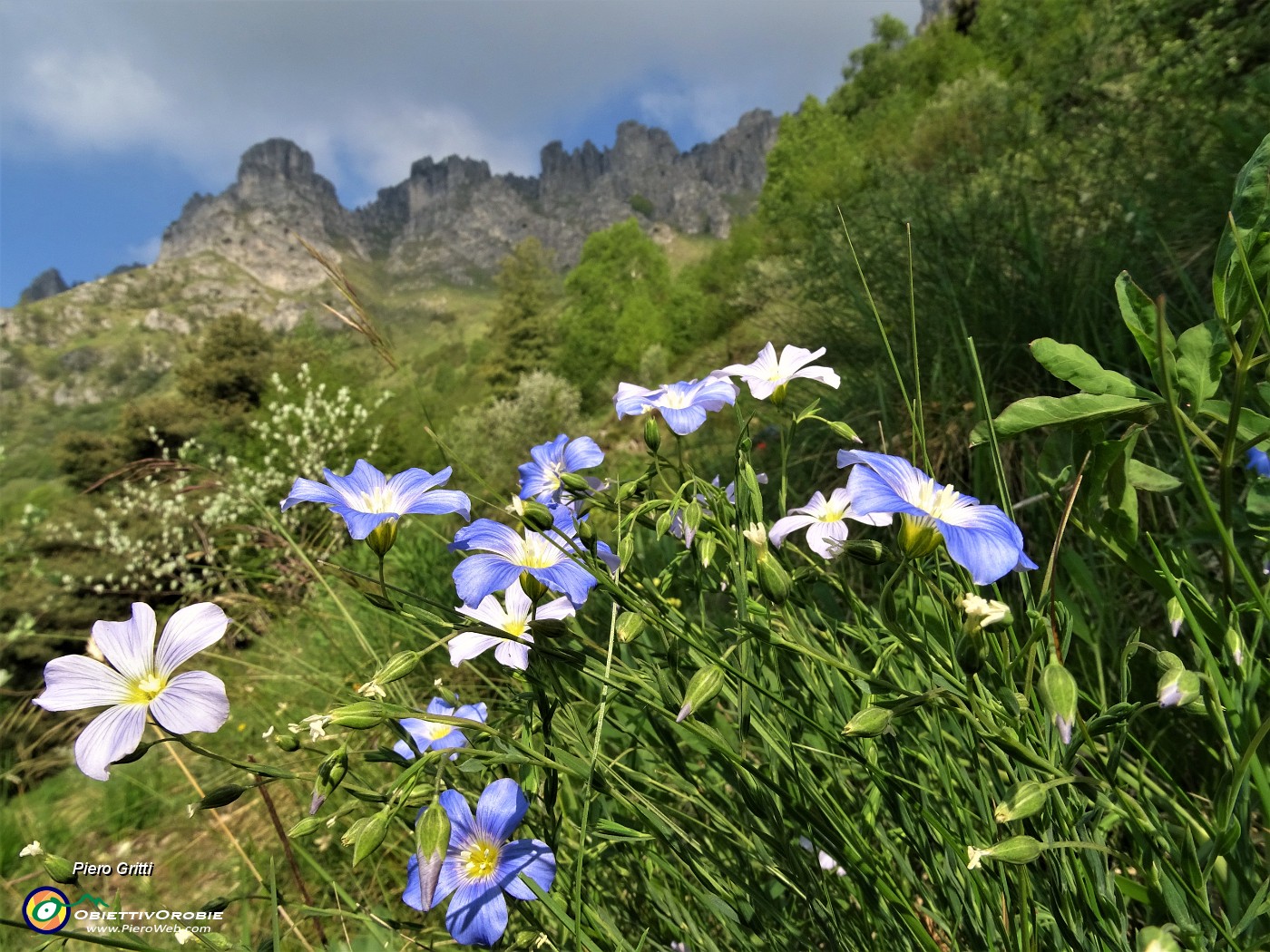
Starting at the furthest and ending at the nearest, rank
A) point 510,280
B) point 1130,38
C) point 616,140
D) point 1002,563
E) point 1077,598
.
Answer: point 616,140
point 510,280
point 1130,38
point 1077,598
point 1002,563

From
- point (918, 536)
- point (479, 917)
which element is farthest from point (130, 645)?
point (918, 536)

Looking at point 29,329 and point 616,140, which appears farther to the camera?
point 616,140

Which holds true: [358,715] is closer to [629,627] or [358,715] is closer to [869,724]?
[629,627]

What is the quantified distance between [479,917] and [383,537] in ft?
1.59

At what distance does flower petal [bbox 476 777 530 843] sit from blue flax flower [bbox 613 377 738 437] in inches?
21.3

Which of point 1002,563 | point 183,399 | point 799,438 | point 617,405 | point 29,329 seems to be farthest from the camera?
point 29,329

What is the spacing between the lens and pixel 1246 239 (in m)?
0.72

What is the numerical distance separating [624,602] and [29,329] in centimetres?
15851

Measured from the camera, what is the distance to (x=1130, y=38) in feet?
19.3

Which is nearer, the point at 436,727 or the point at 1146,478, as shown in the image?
the point at 1146,478

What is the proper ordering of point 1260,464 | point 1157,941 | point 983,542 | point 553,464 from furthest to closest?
point 553,464, point 1260,464, point 983,542, point 1157,941

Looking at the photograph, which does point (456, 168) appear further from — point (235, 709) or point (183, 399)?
point (235, 709)

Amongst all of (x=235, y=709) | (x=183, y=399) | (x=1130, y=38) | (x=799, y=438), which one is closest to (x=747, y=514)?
(x=799, y=438)

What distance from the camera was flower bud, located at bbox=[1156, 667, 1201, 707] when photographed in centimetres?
66
